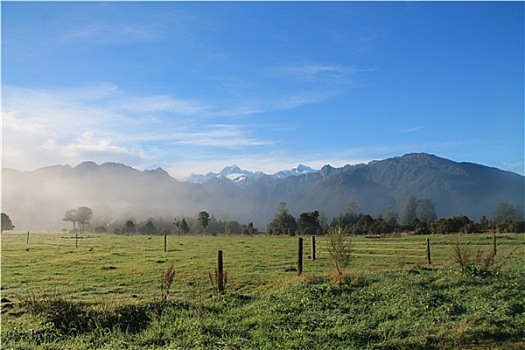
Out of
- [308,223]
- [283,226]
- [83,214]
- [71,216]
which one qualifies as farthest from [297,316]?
[71,216]

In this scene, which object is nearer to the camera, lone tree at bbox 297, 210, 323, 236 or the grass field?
the grass field

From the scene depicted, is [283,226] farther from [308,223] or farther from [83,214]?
[83,214]

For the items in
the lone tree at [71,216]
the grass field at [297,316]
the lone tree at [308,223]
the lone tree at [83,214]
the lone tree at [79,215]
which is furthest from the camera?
the lone tree at [71,216]

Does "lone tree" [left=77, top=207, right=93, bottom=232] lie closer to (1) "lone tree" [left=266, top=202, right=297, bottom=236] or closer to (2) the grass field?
(1) "lone tree" [left=266, top=202, right=297, bottom=236]

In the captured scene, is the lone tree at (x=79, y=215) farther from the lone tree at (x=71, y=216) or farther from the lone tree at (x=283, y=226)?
the lone tree at (x=283, y=226)

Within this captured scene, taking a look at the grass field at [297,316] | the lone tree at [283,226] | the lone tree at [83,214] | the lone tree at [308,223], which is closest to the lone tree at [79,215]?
the lone tree at [83,214]

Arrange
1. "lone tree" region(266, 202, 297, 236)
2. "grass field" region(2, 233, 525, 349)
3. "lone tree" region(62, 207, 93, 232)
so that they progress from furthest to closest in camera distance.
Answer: "lone tree" region(62, 207, 93, 232) → "lone tree" region(266, 202, 297, 236) → "grass field" region(2, 233, 525, 349)

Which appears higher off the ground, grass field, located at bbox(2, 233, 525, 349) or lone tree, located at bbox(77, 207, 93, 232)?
lone tree, located at bbox(77, 207, 93, 232)

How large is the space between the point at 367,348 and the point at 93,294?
10.8 metres

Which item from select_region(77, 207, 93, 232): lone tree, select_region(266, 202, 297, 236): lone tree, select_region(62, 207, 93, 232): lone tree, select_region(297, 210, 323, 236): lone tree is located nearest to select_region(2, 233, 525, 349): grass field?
select_region(297, 210, 323, 236): lone tree

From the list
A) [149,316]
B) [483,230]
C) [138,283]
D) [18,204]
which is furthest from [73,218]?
[149,316]

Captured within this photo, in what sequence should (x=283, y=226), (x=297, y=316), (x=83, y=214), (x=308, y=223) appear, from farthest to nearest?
(x=83, y=214) < (x=283, y=226) < (x=308, y=223) < (x=297, y=316)

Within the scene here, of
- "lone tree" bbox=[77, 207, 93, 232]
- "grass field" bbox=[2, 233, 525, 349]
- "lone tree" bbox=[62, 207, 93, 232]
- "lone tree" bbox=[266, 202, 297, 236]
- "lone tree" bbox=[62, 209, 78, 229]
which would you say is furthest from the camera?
"lone tree" bbox=[62, 209, 78, 229]

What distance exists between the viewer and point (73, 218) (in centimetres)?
13650
